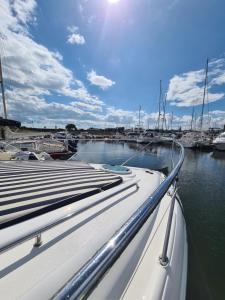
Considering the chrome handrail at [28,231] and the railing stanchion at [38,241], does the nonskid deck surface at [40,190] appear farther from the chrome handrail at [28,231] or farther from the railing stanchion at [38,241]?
the railing stanchion at [38,241]

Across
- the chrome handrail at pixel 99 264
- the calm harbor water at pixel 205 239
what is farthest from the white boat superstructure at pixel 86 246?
the calm harbor water at pixel 205 239

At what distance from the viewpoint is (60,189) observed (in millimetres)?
2484

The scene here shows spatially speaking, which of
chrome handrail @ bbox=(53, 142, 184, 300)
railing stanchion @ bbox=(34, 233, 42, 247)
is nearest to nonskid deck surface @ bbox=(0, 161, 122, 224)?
railing stanchion @ bbox=(34, 233, 42, 247)

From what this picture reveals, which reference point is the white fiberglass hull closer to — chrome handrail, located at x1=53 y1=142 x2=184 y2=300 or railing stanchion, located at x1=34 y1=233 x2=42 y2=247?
railing stanchion, located at x1=34 y1=233 x2=42 y2=247

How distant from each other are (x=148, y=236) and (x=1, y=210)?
145cm

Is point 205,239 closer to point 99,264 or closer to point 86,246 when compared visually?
point 86,246

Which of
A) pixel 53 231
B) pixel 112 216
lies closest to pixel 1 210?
pixel 53 231

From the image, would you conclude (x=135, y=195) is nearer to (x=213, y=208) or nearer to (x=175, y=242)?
(x=175, y=242)

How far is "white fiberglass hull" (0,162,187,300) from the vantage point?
1.15 meters

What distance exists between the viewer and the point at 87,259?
1.37 meters

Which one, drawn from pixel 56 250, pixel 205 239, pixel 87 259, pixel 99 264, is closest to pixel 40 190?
pixel 56 250

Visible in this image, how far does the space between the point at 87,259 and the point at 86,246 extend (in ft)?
0.40

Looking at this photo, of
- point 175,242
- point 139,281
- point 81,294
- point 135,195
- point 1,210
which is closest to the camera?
point 81,294

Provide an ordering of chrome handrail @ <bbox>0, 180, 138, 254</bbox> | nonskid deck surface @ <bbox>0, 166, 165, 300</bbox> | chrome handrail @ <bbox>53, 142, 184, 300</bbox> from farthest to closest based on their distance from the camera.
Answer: chrome handrail @ <bbox>0, 180, 138, 254</bbox>, nonskid deck surface @ <bbox>0, 166, 165, 300</bbox>, chrome handrail @ <bbox>53, 142, 184, 300</bbox>
